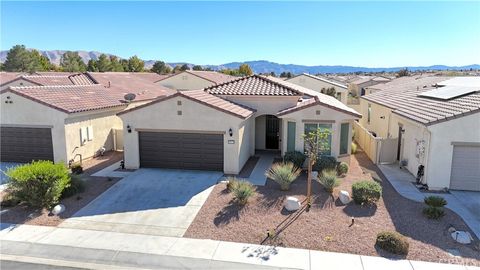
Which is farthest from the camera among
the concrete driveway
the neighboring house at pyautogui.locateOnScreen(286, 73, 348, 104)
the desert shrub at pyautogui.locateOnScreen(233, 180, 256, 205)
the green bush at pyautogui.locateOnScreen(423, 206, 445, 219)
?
the neighboring house at pyautogui.locateOnScreen(286, 73, 348, 104)

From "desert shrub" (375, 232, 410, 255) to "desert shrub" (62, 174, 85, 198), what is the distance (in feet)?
39.4

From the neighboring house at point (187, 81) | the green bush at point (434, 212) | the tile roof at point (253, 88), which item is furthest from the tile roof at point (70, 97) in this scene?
the neighboring house at point (187, 81)

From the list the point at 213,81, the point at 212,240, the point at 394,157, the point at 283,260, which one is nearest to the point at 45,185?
the point at 212,240

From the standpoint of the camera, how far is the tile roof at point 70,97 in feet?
62.7

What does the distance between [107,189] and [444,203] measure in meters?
13.6

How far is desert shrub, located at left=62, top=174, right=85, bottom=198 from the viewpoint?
577 inches

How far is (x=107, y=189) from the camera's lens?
1572 cm

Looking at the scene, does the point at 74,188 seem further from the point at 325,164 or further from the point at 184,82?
the point at 184,82

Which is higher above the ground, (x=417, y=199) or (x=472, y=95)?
(x=472, y=95)

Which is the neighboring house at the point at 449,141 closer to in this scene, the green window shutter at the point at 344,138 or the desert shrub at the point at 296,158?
the green window shutter at the point at 344,138

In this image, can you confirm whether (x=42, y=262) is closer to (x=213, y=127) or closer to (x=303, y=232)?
(x=303, y=232)

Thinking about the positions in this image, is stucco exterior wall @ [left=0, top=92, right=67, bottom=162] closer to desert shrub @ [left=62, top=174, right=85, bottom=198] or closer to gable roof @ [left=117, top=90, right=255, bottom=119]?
gable roof @ [left=117, top=90, right=255, bottom=119]

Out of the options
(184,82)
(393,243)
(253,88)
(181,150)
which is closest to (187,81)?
(184,82)

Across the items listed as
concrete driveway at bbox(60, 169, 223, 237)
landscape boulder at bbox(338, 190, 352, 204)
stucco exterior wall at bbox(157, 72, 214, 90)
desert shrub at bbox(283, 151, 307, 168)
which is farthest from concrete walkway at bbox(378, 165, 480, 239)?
stucco exterior wall at bbox(157, 72, 214, 90)
